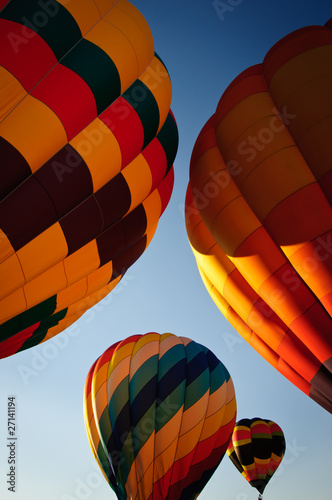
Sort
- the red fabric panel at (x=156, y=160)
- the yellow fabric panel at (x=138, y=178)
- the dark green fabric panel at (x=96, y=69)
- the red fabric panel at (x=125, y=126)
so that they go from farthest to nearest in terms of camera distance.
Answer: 1. the red fabric panel at (x=156, y=160)
2. the yellow fabric panel at (x=138, y=178)
3. the red fabric panel at (x=125, y=126)
4. the dark green fabric panel at (x=96, y=69)

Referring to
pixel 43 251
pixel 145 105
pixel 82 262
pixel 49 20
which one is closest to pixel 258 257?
pixel 82 262

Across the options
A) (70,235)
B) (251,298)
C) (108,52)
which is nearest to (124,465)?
(251,298)

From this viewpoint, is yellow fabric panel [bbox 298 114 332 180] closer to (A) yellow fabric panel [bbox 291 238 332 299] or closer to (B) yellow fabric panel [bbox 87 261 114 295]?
(A) yellow fabric panel [bbox 291 238 332 299]

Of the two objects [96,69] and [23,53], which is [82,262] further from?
[23,53]

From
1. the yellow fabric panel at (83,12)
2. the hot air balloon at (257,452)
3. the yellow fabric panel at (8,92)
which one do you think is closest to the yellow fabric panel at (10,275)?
the yellow fabric panel at (8,92)

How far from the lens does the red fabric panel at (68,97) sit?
4.16 m

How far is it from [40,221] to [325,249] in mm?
2814

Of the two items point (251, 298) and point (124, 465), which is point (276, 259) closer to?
point (251, 298)

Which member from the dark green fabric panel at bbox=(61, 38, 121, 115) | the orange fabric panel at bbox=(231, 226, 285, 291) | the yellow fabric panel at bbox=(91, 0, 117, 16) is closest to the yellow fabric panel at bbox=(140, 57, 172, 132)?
the dark green fabric panel at bbox=(61, 38, 121, 115)

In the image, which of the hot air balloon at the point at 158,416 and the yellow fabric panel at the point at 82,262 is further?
the hot air balloon at the point at 158,416

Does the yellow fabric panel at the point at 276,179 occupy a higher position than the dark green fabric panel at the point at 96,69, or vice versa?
the yellow fabric panel at the point at 276,179

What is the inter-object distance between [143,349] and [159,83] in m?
5.32

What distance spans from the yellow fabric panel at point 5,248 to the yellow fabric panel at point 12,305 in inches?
21.7

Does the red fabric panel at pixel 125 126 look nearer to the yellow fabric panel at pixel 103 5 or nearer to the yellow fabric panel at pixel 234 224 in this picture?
the yellow fabric panel at pixel 103 5
